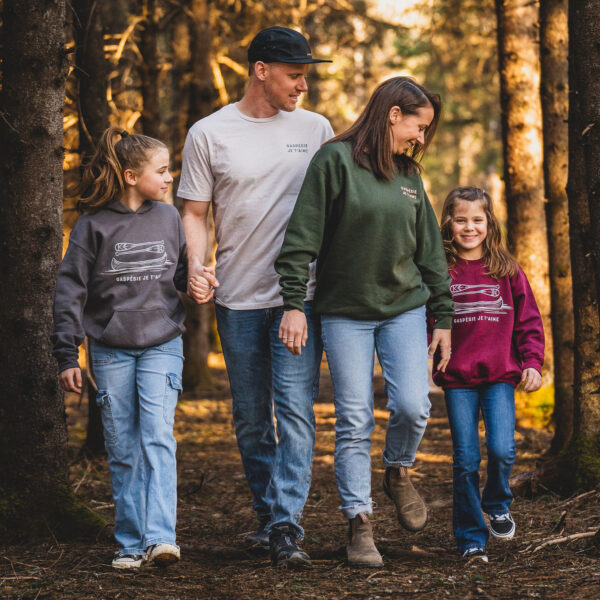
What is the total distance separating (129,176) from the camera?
14.5ft

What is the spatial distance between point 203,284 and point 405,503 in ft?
5.01

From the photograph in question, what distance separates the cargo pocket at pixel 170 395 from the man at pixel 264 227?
1.31 ft

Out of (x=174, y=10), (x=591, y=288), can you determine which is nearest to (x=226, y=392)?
(x=174, y=10)

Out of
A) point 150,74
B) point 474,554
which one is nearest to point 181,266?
point 474,554

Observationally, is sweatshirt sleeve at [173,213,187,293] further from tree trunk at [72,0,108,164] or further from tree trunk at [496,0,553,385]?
tree trunk at [496,0,553,385]

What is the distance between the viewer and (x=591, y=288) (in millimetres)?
5469

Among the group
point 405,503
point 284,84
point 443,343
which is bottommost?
point 405,503

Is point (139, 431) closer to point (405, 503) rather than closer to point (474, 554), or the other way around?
point (405, 503)

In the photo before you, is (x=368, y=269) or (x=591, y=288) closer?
(x=368, y=269)

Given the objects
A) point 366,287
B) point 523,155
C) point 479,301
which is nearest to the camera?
point 366,287

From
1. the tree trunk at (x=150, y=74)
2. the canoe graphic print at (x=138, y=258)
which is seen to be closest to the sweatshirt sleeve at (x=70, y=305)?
the canoe graphic print at (x=138, y=258)

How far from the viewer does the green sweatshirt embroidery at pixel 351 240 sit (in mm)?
4168

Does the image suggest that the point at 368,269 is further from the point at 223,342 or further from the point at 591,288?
the point at 591,288

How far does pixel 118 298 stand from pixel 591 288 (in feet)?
10.1
